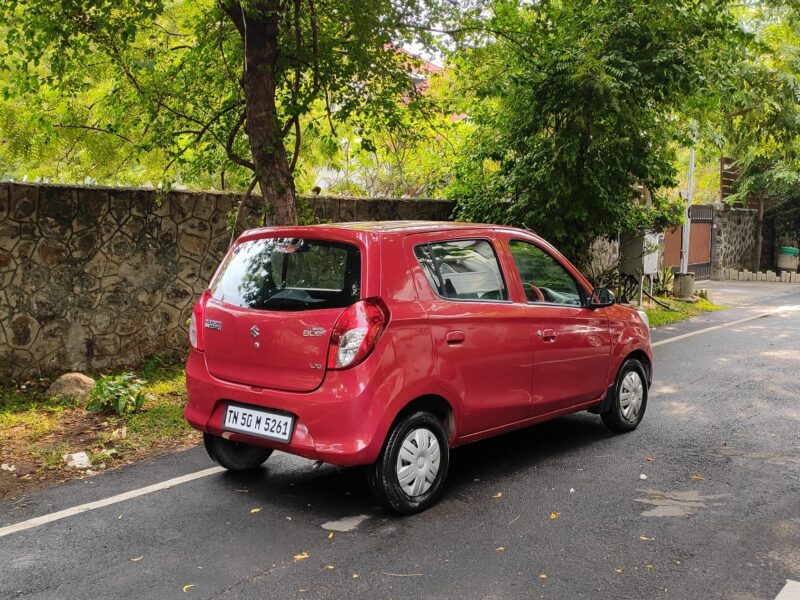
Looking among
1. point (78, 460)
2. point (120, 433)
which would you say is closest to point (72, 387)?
point (120, 433)

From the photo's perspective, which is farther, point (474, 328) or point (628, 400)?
point (628, 400)

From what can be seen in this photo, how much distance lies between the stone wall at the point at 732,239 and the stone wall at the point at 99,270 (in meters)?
19.5

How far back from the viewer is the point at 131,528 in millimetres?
4426

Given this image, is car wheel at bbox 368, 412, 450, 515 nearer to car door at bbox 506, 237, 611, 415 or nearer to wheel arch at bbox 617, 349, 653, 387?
car door at bbox 506, 237, 611, 415

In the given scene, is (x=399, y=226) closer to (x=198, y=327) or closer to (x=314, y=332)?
(x=314, y=332)

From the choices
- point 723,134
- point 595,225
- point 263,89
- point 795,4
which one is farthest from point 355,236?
point 723,134

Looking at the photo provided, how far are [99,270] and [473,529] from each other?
5.51 m

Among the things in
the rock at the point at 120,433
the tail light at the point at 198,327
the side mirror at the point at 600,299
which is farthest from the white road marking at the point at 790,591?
the rock at the point at 120,433

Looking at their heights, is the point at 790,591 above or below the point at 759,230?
below

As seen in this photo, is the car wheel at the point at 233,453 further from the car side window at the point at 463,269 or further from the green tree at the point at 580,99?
the green tree at the point at 580,99

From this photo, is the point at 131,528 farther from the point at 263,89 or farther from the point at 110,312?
the point at 263,89

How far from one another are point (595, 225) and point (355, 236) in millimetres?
7698

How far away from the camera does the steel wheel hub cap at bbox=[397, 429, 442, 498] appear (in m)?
4.57

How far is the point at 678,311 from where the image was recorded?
604 inches
